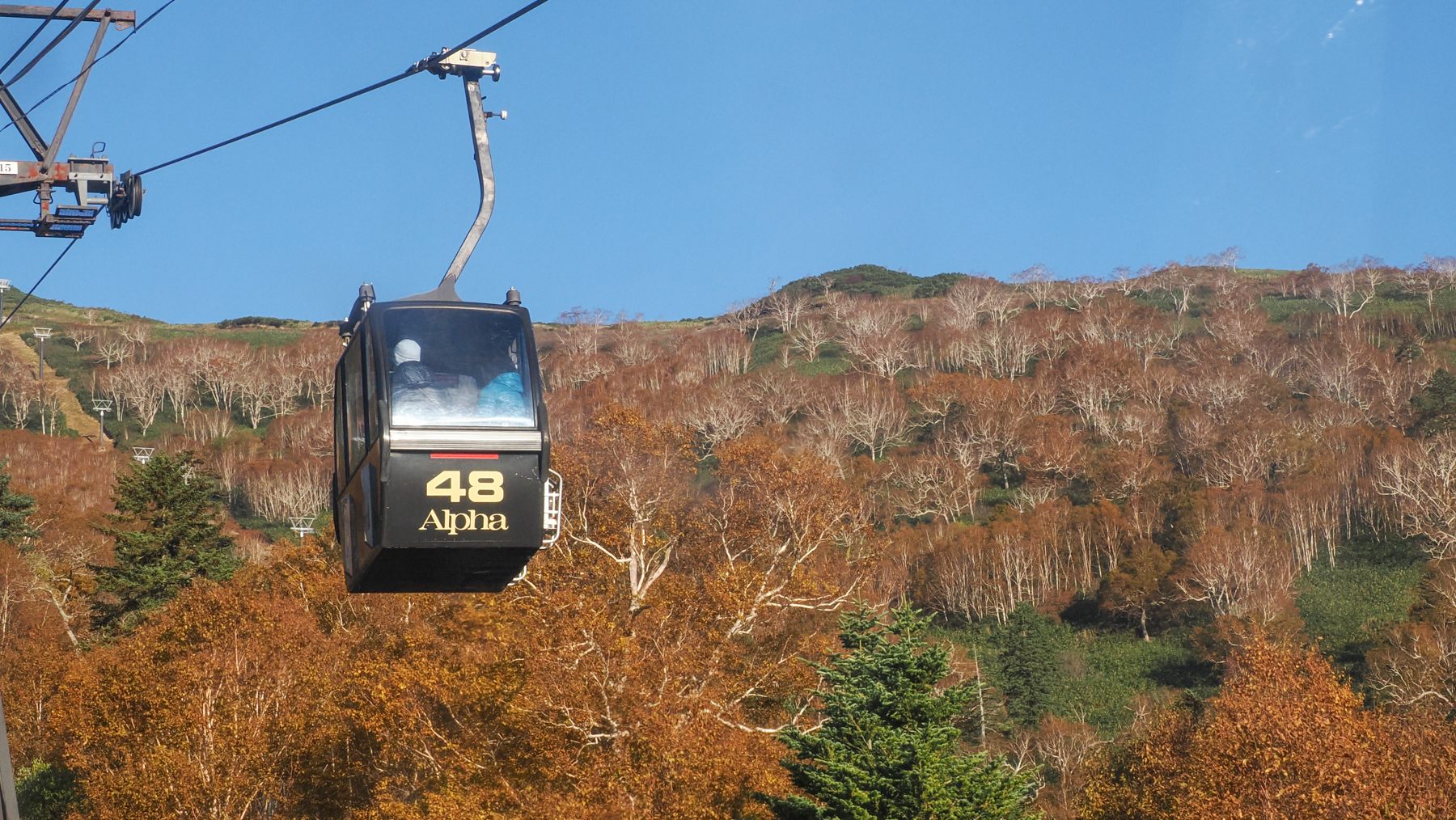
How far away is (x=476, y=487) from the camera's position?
12711 mm

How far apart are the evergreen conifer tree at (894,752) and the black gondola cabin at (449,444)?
49.4ft

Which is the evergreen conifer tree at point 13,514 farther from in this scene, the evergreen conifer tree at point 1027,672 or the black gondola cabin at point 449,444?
the black gondola cabin at point 449,444

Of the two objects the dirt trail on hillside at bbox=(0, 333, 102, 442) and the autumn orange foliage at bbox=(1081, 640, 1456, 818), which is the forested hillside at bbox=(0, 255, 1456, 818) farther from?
the dirt trail on hillside at bbox=(0, 333, 102, 442)

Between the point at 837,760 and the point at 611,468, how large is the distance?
904 inches

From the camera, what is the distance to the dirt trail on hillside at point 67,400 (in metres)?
108

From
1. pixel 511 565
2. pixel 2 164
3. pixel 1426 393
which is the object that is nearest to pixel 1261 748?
pixel 511 565

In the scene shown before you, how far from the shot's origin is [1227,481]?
79875mm

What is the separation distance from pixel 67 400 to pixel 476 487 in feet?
375

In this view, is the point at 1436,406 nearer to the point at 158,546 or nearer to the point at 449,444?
the point at 158,546

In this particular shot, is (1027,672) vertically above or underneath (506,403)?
underneath

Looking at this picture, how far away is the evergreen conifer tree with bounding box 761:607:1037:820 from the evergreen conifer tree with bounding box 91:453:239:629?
31.3 meters

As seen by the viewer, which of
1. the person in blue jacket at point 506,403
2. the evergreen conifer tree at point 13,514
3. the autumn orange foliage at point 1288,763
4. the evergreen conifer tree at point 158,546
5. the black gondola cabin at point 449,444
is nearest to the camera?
the black gondola cabin at point 449,444

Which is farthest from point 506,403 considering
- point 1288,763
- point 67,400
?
point 67,400

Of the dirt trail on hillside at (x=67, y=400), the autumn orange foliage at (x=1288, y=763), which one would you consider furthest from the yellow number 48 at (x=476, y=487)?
the dirt trail on hillside at (x=67, y=400)
